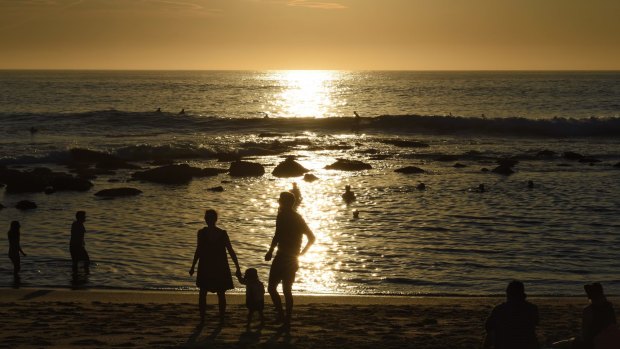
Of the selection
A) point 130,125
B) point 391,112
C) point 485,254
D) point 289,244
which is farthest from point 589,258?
point 391,112

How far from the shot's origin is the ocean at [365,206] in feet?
63.3

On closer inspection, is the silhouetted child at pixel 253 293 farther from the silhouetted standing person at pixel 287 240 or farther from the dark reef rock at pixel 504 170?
the dark reef rock at pixel 504 170

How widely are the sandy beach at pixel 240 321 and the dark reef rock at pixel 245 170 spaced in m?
23.6


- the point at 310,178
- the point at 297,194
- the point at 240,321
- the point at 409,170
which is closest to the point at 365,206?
the point at 297,194

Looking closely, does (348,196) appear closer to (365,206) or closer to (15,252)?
(365,206)

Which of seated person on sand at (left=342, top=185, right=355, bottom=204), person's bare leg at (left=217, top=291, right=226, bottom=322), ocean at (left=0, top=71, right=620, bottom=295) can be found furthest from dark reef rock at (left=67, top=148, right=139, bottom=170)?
person's bare leg at (left=217, top=291, right=226, bottom=322)

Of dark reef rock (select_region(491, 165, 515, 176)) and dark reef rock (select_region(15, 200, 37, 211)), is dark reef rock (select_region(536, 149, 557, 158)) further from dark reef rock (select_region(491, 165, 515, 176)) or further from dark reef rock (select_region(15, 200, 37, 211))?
dark reef rock (select_region(15, 200, 37, 211))

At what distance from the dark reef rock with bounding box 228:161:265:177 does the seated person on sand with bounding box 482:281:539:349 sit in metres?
31.4

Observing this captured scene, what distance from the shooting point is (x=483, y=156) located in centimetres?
5188

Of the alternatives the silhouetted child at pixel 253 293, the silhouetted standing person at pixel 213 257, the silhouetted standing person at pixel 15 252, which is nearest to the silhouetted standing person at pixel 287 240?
the silhouetted child at pixel 253 293

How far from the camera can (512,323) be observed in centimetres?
959

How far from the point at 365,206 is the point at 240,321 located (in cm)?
1726

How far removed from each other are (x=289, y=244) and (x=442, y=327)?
299cm

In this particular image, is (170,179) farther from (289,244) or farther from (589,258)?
(289,244)
